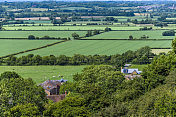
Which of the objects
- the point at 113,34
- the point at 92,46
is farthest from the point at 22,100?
the point at 113,34

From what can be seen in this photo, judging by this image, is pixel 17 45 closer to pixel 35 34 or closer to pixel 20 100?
pixel 35 34

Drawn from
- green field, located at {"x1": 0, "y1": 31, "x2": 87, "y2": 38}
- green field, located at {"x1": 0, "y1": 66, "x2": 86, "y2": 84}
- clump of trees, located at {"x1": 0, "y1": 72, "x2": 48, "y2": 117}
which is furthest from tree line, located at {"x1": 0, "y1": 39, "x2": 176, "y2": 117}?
green field, located at {"x1": 0, "y1": 31, "x2": 87, "y2": 38}

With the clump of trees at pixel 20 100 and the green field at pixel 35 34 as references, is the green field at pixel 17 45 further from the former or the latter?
the clump of trees at pixel 20 100

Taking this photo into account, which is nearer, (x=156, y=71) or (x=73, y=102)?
(x=73, y=102)

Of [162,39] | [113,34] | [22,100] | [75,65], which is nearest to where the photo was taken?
[22,100]

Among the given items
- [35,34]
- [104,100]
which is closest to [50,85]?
[104,100]

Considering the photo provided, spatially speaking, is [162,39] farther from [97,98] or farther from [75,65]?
[97,98]

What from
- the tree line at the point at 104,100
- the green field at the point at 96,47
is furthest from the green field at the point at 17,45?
the tree line at the point at 104,100
